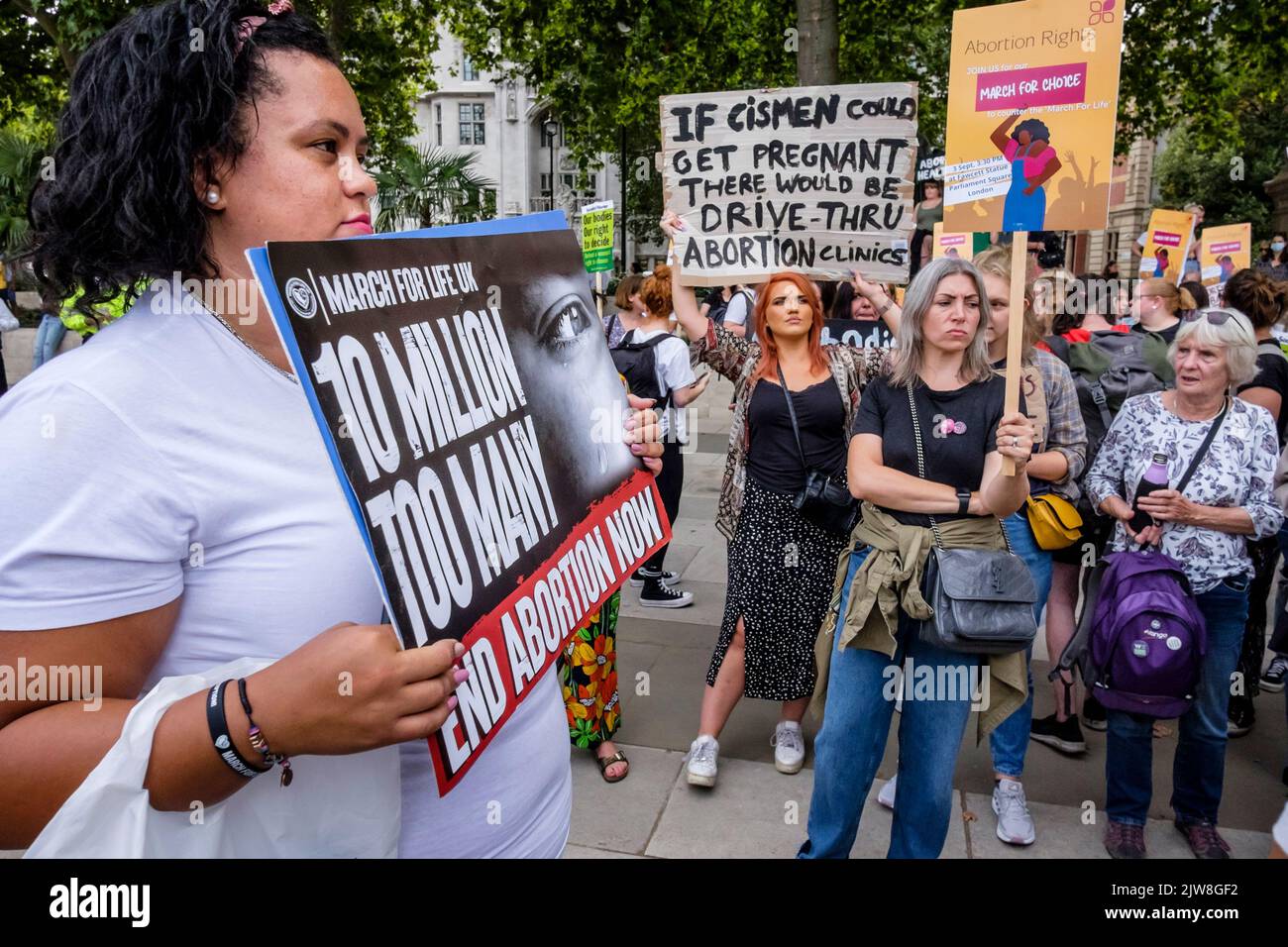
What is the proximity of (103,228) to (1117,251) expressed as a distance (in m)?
44.1

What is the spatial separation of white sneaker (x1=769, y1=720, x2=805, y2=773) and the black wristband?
2.98m

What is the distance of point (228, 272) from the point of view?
3.81ft

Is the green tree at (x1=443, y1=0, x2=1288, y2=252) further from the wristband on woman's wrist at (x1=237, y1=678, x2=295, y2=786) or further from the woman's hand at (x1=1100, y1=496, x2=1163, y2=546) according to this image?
the wristband on woman's wrist at (x1=237, y1=678, x2=295, y2=786)

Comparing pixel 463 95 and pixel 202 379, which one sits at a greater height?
pixel 463 95

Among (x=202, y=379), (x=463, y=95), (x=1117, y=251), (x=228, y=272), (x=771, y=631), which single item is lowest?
(x=771, y=631)

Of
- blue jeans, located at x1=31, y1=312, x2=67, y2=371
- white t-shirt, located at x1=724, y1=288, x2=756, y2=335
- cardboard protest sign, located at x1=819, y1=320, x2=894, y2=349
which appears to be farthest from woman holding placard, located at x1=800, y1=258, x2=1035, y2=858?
blue jeans, located at x1=31, y1=312, x2=67, y2=371

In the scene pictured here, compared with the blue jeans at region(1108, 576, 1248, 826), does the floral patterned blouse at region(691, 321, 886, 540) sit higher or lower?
higher

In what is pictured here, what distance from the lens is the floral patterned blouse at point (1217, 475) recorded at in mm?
3096

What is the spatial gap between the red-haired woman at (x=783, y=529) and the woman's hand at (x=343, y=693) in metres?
2.73

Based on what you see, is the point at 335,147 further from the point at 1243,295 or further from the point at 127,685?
the point at 1243,295

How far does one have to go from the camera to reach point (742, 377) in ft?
12.8

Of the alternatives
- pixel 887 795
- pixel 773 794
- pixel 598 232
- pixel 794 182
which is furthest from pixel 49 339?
pixel 887 795

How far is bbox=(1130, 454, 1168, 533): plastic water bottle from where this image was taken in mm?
3158
